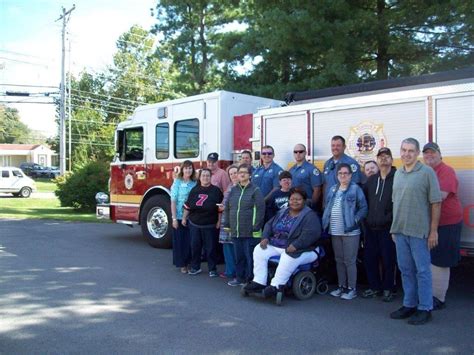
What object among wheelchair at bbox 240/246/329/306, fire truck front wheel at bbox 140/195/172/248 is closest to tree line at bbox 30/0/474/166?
fire truck front wheel at bbox 140/195/172/248

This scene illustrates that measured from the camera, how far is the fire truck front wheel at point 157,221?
1016cm

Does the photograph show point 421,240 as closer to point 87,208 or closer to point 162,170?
point 162,170

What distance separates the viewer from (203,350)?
458 cm

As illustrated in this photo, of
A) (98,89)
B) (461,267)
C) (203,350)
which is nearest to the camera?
(203,350)

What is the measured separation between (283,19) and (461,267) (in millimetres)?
7557

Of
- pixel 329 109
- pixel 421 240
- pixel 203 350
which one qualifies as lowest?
pixel 203 350

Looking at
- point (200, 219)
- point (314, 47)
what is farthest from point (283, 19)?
point (200, 219)

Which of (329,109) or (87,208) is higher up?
(329,109)

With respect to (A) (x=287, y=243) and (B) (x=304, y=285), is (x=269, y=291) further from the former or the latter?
(A) (x=287, y=243)

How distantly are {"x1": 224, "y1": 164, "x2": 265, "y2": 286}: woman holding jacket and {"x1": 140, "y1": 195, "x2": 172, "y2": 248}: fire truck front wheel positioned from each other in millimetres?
3159

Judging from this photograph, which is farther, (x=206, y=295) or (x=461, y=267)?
(x=461, y=267)

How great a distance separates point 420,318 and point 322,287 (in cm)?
160

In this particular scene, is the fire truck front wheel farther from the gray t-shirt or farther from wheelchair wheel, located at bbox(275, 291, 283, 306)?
the gray t-shirt

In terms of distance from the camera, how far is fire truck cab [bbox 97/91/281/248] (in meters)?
9.60
